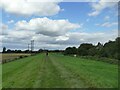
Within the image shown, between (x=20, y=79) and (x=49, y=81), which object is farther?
(x=20, y=79)

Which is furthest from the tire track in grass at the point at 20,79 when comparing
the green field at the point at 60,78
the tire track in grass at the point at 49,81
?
the tire track in grass at the point at 49,81

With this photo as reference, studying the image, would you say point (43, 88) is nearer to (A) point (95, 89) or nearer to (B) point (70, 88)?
(B) point (70, 88)

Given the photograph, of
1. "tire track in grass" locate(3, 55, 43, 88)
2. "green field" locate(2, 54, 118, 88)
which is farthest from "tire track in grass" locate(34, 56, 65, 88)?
"tire track in grass" locate(3, 55, 43, 88)

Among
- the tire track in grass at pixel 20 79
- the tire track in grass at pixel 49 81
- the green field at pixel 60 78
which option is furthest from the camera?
the tire track in grass at pixel 20 79

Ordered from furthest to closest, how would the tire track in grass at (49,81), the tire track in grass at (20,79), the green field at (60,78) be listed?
1. the tire track in grass at (20,79)
2. the green field at (60,78)
3. the tire track in grass at (49,81)

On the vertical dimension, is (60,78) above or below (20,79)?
above

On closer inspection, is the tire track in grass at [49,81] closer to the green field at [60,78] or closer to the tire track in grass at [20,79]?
the green field at [60,78]

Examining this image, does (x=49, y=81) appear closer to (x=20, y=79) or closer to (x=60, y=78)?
(x=60, y=78)

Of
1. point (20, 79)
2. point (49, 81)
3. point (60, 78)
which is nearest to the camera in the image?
point (49, 81)

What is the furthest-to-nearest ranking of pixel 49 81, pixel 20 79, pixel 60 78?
pixel 20 79
pixel 60 78
pixel 49 81

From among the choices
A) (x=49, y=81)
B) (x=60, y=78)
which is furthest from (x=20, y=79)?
(x=49, y=81)

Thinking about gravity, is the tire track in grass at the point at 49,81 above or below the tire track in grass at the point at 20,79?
above

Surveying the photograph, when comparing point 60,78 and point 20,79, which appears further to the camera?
point 20,79

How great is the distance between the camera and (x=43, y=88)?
13.1 meters
